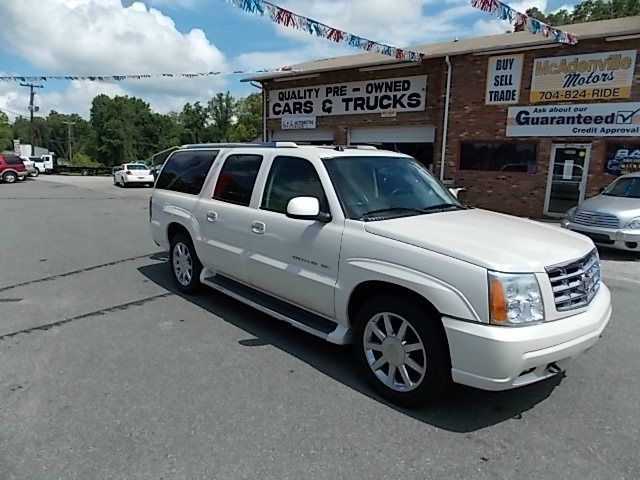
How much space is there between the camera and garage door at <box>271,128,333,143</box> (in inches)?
717

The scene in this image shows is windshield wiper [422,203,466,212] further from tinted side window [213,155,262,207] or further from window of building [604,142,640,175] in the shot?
window of building [604,142,640,175]

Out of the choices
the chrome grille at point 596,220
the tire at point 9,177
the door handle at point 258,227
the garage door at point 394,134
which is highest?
the garage door at point 394,134

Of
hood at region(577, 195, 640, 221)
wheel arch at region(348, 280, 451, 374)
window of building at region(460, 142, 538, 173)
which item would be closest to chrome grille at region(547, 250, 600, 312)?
wheel arch at region(348, 280, 451, 374)

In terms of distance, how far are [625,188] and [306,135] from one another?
12.2 metres

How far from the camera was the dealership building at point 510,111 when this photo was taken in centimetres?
1209

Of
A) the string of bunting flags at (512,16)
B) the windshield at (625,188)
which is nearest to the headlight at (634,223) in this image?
the windshield at (625,188)

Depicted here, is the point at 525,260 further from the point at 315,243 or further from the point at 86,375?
the point at 86,375

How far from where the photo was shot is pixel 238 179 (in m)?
4.79

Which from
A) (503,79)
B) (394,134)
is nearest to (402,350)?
(503,79)

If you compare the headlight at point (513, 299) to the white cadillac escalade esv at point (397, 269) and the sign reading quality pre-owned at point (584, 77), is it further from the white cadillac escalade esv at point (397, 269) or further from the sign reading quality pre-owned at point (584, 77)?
the sign reading quality pre-owned at point (584, 77)

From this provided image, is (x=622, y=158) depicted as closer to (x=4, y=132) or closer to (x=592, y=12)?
(x=592, y=12)

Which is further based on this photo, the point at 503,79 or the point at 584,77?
the point at 503,79

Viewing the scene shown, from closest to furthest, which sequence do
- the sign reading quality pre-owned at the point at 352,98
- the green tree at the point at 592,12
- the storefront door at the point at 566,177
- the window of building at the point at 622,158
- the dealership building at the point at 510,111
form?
the window of building at the point at 622,158
the dealership building at the point at 510,111
the storefront door at the point at 566,177
the sign reading quality pre-owned at the point at 352,98
the green tree at the point at 592,12

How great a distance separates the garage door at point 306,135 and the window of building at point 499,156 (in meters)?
Result: 5.56
